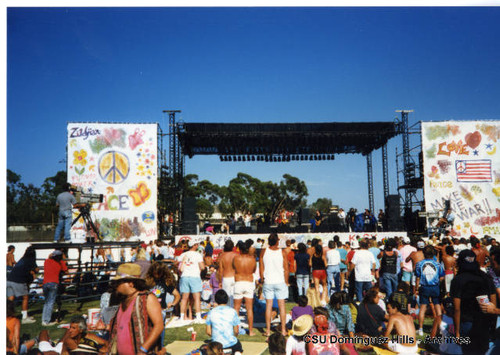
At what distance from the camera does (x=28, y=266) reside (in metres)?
6.68


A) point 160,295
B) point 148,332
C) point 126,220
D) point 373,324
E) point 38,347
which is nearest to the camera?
point 148,332

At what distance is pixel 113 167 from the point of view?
17500 millimetres

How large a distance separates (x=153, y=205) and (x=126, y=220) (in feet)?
4.53

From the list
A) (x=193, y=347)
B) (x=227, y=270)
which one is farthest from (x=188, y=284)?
(x=193, y=347)

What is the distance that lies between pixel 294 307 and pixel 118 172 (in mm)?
14159

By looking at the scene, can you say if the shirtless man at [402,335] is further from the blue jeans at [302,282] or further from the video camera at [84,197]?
the video camera at [84,197]

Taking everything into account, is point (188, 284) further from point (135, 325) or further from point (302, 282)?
point (135, 325)

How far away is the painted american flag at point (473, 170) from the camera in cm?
1744

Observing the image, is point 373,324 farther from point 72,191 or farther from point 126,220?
point 126,220

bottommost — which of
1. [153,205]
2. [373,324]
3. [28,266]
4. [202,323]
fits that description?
[202,323]

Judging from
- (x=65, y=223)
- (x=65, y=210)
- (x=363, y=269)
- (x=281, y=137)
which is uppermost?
(x=281, y=137)

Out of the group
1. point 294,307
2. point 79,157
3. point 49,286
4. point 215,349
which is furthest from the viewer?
point 79,157

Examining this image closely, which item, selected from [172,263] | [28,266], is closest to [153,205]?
[172,263]

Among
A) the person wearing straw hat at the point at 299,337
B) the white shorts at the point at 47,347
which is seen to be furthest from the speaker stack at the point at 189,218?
the person wearing straw hat at the point at 299,337
